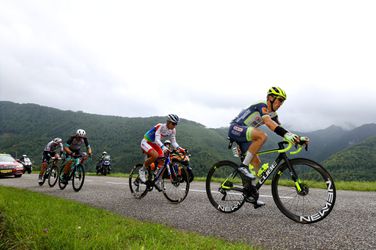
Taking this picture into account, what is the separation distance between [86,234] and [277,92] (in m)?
3.85

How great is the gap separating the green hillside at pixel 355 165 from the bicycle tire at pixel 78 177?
409ft

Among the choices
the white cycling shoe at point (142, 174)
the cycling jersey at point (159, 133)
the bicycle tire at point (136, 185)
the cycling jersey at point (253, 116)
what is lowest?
the bicycle tire at point (136, 185)

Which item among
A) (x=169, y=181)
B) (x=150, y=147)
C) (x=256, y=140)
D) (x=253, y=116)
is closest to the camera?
(x=256, y=140)

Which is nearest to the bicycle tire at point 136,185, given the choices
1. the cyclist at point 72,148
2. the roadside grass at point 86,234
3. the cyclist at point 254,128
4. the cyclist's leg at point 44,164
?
the cyclist at point 72,148

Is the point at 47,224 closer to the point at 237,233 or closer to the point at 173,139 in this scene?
the point at 237,233

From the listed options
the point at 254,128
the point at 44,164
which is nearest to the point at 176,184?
the point at 254,128

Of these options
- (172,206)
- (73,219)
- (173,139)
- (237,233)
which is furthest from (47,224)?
(173,139)

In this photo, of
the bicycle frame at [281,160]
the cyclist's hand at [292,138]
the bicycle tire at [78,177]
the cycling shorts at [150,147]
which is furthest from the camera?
the bicycle tire at [78,177]

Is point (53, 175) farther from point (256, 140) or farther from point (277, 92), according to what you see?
point (277, 92)

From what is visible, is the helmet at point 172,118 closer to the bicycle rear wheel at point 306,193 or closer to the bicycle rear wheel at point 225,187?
the bicycle rear wheel at point 225,187

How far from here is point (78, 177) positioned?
10.1 m

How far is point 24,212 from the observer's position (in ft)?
15.6

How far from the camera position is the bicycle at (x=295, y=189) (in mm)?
4297

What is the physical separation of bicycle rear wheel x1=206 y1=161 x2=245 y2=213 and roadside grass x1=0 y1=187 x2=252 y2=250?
5.99 feet
